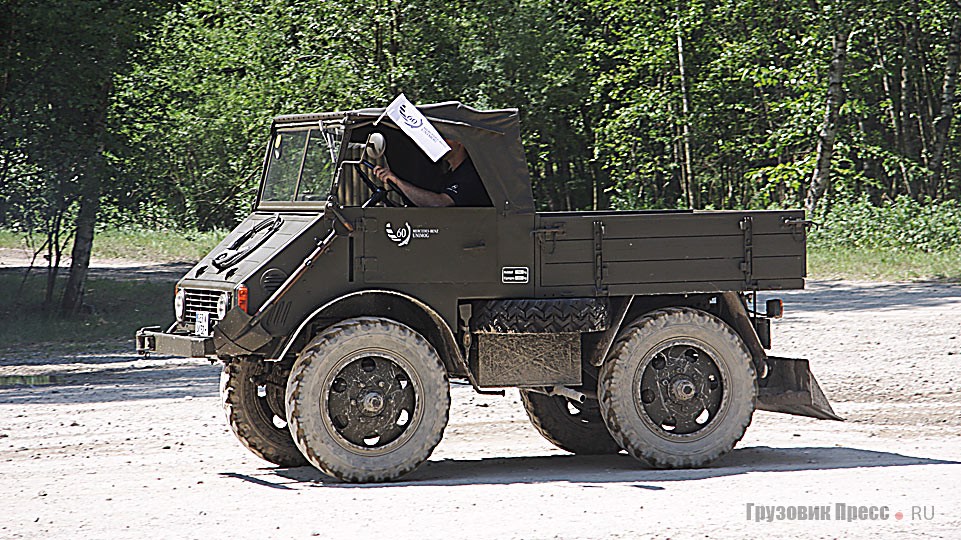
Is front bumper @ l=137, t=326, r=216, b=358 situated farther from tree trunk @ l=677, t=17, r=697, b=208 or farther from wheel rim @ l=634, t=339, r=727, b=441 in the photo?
tree trunk @ l=677, t=17, r=697, b=208

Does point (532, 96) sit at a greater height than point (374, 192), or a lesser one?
greater

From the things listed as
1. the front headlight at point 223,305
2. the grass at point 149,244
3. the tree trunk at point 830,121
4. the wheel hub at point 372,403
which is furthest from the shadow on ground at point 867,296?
the grass at point 149,244

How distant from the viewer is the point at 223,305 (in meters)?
8.93

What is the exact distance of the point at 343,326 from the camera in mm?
8938

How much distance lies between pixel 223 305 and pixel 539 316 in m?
2.06

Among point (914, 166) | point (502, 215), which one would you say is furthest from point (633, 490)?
point (914, 166)

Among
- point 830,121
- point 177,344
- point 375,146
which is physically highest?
point 830,121

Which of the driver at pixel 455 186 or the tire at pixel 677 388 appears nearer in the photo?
the driver at pixel 455 186

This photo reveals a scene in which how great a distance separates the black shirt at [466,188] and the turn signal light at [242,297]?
157 centimetres

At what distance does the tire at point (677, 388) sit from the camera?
9555 mm

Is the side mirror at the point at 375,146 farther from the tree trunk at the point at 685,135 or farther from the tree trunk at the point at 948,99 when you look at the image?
the tree trunk at the point at 948,99

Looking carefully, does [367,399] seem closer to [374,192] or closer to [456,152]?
[374,192]

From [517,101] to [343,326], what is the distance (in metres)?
23.6

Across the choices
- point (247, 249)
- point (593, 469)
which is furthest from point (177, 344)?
point (593, 469)
